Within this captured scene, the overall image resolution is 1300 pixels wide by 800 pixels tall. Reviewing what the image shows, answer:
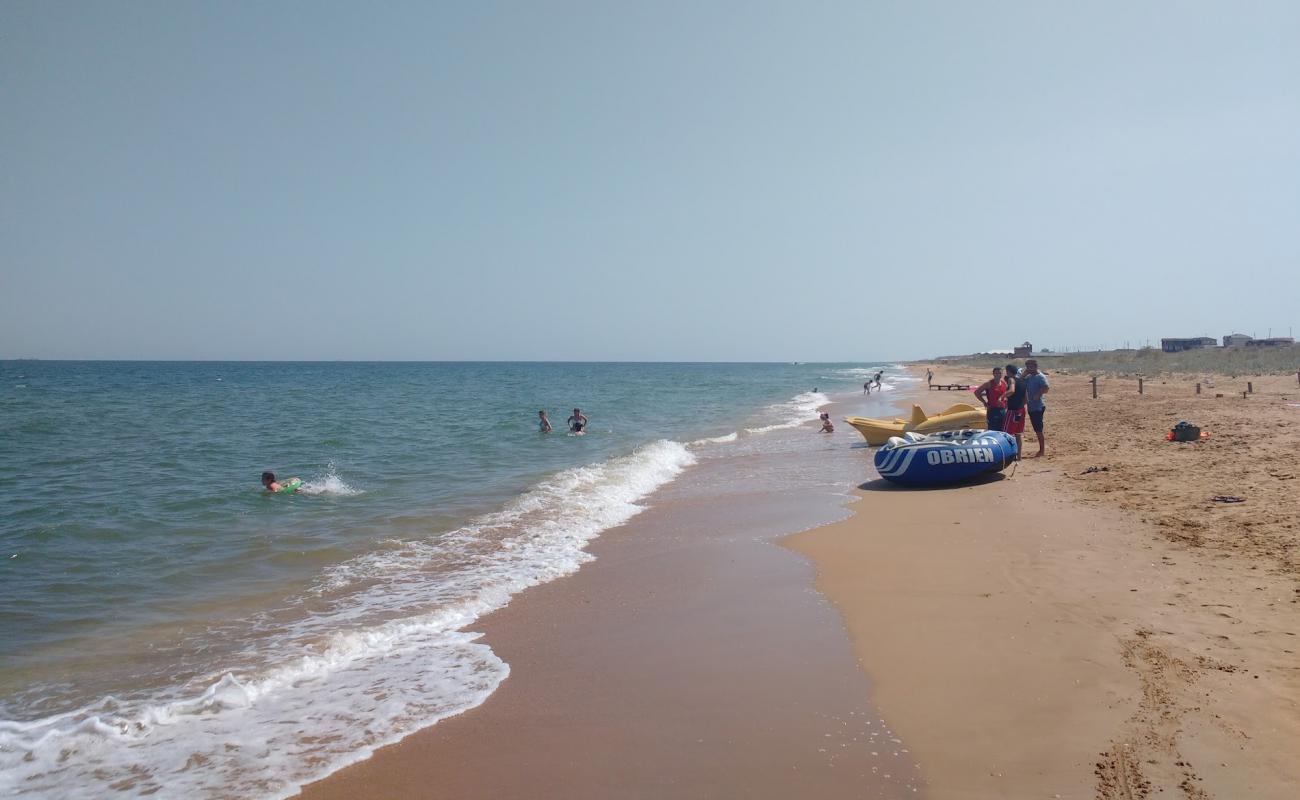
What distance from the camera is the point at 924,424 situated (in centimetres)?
1527

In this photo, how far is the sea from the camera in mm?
4121

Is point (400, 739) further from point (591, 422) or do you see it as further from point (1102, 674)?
point (591, 422)

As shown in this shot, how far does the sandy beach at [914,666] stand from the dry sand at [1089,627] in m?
0.02

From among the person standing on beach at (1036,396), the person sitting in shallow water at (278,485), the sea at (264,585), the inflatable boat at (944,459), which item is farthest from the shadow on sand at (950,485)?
the person sitting in shallow water at (278,485)

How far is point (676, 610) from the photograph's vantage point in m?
5.98

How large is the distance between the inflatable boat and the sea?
3.09 ft

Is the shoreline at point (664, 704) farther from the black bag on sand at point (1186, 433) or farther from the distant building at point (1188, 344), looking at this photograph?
the distant building at point (1188, 344)

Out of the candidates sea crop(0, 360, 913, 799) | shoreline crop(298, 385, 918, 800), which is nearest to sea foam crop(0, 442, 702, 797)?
sea crop(0, 360, 913, 799)

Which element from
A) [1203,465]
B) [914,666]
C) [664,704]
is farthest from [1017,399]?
[664,704]

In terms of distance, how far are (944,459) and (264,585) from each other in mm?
9354

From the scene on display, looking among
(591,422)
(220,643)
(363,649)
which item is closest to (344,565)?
(220,643)

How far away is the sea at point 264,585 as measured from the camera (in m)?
4.12

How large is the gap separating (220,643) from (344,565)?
7.44 ft

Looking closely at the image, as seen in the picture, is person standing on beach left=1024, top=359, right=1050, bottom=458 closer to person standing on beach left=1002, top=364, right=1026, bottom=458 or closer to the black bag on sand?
person standing on beach left=1002, top=364, right=1026, bottom=458
